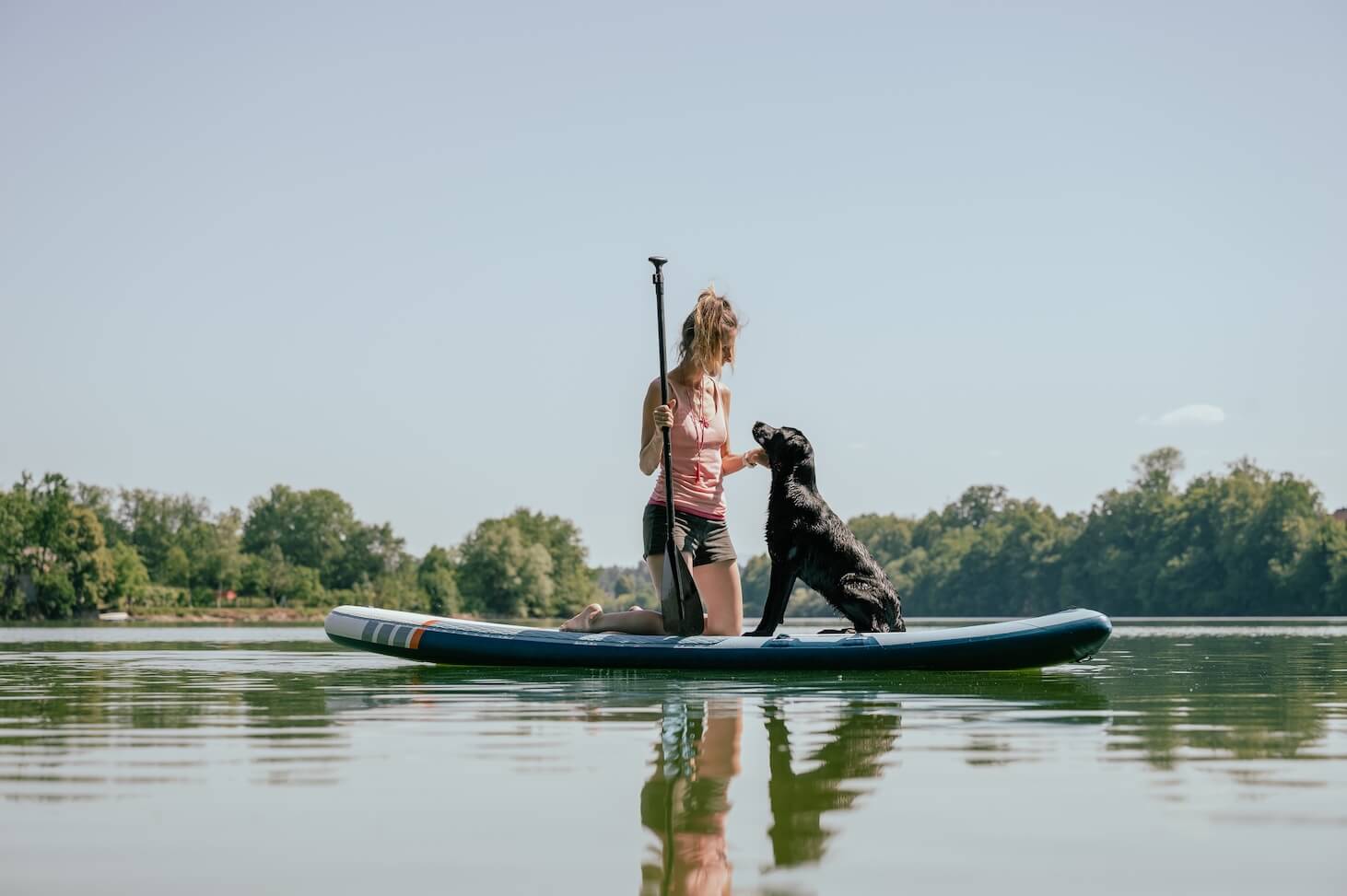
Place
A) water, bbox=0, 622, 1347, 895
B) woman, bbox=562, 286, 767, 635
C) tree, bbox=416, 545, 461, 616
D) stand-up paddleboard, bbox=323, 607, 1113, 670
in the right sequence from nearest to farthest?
water, bbox=0, 622, 1347, 895, stand-up paddleboard, bbox=323, 607, 1113, 670, woman, bbox=562, 286, 767, 635, tree, bbox=416, 545, 461, 616

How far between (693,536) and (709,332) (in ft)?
4.29

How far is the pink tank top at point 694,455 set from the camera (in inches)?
372

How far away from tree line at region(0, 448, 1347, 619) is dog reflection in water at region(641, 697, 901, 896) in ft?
267

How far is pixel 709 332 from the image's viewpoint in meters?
9.29

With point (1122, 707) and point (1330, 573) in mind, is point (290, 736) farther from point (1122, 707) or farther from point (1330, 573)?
point (1330, 573)

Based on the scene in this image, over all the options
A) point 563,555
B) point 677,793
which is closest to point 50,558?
point 563,555

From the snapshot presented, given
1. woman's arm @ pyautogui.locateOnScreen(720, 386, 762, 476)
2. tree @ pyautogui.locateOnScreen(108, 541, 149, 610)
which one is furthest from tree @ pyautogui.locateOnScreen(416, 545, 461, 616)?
woman's arm @ pyautogui.locateOnScreen(720, 386, 762, 476)

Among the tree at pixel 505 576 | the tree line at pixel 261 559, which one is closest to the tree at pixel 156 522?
the tree line at pixel 261 559

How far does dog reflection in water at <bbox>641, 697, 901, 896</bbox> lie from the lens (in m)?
3.03

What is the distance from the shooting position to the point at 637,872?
298cm

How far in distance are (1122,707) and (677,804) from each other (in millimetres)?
3659

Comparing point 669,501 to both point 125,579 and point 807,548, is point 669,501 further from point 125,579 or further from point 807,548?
→ point 125,579

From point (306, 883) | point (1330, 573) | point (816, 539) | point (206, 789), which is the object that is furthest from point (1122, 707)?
point (1330, 573)

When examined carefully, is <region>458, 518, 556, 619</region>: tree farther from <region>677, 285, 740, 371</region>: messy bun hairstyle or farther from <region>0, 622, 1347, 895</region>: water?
<region>0, 622, 1347, 895</region>: water
